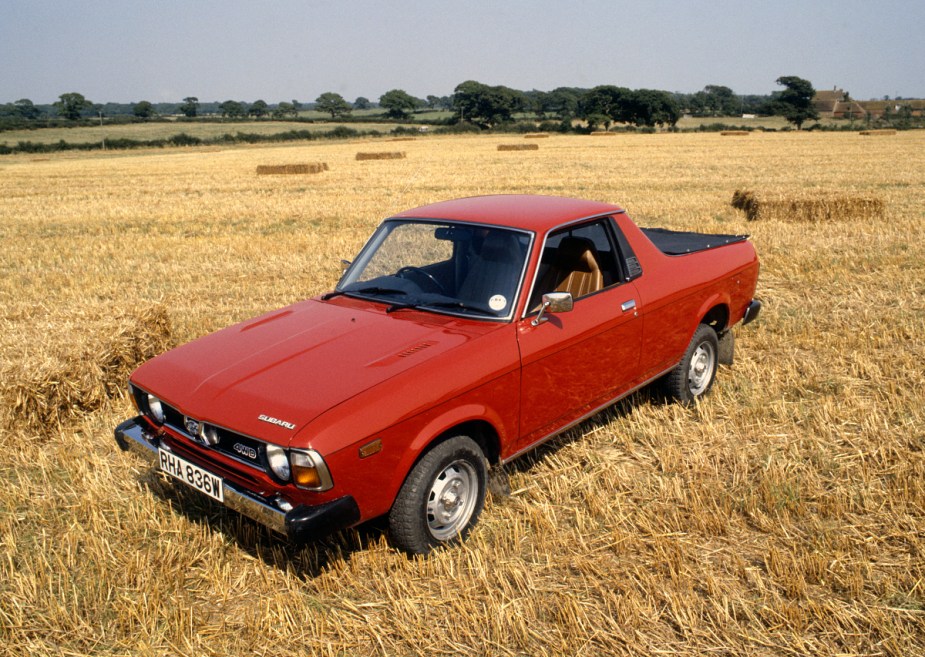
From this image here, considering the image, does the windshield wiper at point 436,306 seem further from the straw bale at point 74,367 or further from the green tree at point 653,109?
the green tree at point 653,109

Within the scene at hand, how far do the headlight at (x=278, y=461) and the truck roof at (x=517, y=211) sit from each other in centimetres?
180

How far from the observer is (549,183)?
20031mm

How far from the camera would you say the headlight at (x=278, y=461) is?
2.90 m

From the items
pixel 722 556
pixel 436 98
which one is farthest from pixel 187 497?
pixel 436 98

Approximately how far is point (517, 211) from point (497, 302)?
2.63 ft

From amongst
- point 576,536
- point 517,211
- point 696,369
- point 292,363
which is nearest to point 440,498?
point 576,536

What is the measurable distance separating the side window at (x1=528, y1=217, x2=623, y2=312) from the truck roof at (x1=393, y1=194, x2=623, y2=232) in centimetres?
11

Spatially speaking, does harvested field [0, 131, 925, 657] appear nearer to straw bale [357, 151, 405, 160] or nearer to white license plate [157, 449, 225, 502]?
white license plate [157, 449, 225, 502]

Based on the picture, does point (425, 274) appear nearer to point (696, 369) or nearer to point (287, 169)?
point (696, 369)

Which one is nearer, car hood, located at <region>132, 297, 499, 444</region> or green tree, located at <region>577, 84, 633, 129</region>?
car hood, located at <region>132, 297, 499, 444</region>

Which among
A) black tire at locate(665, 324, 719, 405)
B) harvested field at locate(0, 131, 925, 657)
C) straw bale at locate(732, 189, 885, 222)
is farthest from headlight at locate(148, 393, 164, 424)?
straw bale at locate(732, 189, 885, 222)

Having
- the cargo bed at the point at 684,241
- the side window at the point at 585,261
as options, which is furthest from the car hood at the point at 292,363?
the cargo bed at the point at 684,241

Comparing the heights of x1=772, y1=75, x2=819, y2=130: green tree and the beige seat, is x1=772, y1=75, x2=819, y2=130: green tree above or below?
above

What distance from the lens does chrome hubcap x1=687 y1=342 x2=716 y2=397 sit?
203 inches
